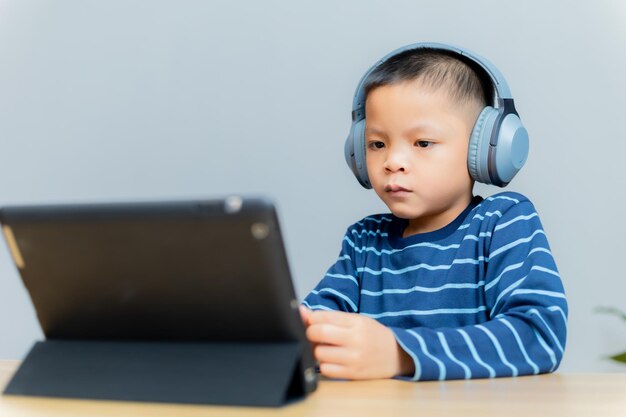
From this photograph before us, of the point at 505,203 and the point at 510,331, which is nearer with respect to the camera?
the point at 510,331

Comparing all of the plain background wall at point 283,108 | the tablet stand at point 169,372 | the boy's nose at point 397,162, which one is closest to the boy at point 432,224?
the boy's nose at point 397,162

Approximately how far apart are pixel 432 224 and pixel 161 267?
0.79m

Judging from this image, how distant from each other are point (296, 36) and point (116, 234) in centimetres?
181

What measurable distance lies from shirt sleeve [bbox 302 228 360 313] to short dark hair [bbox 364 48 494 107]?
296 mm

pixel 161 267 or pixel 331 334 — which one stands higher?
pixel 161 267

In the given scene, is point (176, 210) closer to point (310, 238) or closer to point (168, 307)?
point (168, 307)

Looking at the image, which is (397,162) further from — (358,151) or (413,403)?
(413,403)

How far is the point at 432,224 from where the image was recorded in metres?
1.49

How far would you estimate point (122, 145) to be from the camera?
270cm

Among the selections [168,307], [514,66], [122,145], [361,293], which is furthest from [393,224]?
[122,145]

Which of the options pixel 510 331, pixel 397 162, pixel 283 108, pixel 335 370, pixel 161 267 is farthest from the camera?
pixel 283 108

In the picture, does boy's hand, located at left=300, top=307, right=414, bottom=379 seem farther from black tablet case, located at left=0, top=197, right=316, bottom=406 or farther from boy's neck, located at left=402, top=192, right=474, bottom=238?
boy's neck, located at left=402, top=192, right=474, bottom=238

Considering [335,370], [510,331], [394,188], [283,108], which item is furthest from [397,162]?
[283,108]

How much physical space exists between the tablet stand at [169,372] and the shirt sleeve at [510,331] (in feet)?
0.72
